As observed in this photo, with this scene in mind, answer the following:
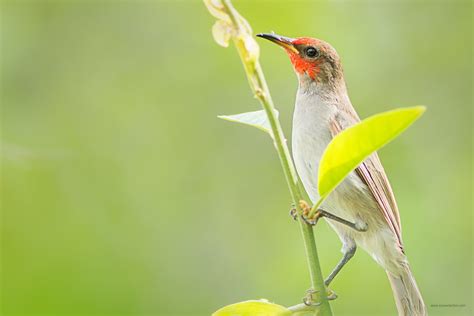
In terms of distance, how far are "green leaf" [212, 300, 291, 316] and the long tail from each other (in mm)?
1761

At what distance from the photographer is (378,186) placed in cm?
379

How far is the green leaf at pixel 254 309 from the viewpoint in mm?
1966

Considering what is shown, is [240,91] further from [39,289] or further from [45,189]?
[39,289]

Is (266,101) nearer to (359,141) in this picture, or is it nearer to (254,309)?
(359,141)

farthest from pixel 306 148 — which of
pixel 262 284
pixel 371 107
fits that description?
pixel 371 107

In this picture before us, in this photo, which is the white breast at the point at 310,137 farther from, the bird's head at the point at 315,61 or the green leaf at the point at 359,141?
the green leaf at the point at 359,141

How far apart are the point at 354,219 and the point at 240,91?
3.28 m

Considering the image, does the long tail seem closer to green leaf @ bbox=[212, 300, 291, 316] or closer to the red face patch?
the red face patch

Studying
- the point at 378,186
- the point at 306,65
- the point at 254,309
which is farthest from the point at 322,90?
the point at 254,309

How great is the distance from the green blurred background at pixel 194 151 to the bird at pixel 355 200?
124 centimetres

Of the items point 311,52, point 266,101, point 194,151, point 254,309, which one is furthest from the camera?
point 194,151

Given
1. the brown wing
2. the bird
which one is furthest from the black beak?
the brown wing

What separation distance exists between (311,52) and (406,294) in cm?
153

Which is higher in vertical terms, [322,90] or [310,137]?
[322,90]
